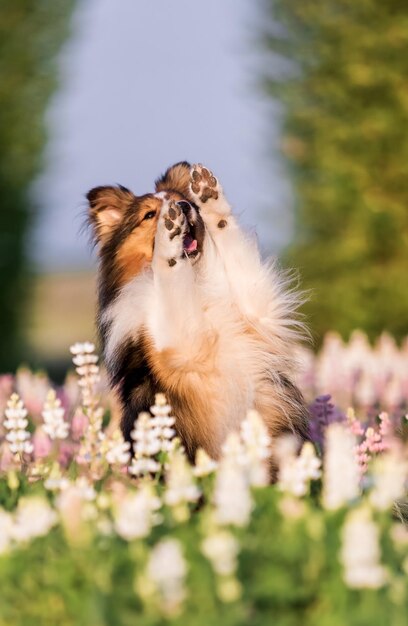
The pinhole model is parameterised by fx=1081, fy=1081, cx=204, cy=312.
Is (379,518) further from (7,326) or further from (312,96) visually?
(7,326)

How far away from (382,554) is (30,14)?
13.7m

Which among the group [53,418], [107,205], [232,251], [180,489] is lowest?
[180,489]

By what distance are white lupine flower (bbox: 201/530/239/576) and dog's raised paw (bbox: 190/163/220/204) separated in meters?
2.89

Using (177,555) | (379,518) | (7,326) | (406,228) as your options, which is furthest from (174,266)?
(7,326)

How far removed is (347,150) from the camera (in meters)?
12.6

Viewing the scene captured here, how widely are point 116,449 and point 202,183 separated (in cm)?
171

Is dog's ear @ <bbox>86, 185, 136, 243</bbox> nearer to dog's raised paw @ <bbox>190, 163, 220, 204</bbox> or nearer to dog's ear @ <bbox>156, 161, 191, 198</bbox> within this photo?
dog's ear @ <bbox>156, 161, 191, 198</bbox>

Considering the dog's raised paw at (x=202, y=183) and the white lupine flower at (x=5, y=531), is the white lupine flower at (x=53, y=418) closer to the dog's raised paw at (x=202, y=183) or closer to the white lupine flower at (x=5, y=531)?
the white lupine flower at (x=5, y=531)

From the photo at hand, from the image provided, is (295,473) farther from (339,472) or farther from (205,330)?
(205,330)

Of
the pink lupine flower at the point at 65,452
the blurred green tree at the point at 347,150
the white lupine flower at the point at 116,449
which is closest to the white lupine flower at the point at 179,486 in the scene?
the white lupine flower at the point at 116,449

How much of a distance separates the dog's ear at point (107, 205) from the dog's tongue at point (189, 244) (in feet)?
2.78

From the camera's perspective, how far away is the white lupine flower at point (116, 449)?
473 cm

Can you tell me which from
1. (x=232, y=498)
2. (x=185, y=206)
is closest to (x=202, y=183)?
(x=185, y=206)

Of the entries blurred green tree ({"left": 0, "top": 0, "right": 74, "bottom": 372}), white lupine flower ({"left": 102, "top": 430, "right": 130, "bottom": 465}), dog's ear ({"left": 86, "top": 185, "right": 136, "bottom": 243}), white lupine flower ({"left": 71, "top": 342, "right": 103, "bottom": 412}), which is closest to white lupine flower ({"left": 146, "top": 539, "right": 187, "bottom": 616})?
white lupine flower ({"left": 102, "top": 430, "right": 130, "bottom": 465})
